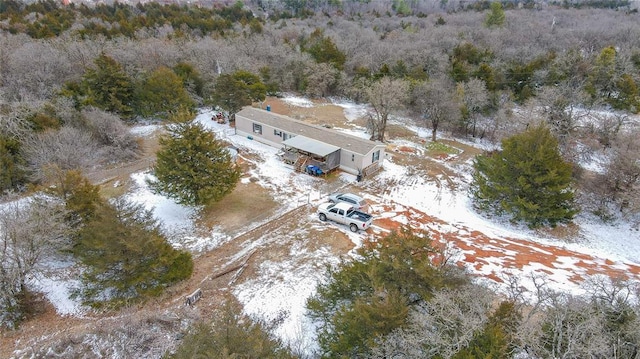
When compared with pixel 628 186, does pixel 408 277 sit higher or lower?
higher

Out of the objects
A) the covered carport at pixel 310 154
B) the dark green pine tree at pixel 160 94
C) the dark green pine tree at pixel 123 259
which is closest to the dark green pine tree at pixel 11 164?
the dark green pine tree at pixel 160 94

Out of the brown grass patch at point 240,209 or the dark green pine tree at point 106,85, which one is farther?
the dark green pine tree at point 106,85

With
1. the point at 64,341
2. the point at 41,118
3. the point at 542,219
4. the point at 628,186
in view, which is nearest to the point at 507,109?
the point at 628,186

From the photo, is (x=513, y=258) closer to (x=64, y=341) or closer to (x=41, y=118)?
(x=64, y=341)

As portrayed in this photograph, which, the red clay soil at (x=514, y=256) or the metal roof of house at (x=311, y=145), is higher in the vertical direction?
the metal roof of house at (x=311, y=145)

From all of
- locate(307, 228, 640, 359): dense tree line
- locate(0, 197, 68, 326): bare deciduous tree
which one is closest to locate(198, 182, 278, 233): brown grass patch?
locate(0, 197, 68, 326): bare deciduous tree

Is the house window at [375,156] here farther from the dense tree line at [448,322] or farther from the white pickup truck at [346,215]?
the dense tree line at [448,322]

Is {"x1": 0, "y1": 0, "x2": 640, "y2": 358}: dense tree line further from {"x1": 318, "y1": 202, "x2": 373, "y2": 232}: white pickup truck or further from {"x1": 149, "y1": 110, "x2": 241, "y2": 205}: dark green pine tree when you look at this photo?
{"x1": 318, "y1": 202, "x2": 373, "y2": 232}: white pickup truck
